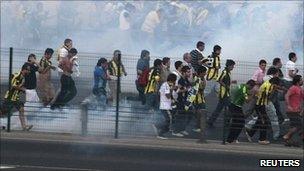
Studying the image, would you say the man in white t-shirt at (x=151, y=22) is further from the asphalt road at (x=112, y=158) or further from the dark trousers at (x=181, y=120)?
the asphalt road at (x=112, y=158)

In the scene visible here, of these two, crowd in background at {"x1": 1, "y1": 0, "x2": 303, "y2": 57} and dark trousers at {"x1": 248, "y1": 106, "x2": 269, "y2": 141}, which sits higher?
crowd in background at {"x1": 1, "y1": 0, "x2": 303, "y2": 57}

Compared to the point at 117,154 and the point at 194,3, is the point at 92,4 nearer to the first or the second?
the point at 194,3

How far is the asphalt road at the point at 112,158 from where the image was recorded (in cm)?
1366

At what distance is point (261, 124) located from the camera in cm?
1616

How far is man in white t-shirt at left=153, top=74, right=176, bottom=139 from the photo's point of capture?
53.2ft

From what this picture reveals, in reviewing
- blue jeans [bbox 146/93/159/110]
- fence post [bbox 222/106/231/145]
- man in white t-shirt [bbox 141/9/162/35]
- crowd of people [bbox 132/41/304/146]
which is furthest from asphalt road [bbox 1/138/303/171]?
man in white t-shirt [bbox 141/9/162/35]

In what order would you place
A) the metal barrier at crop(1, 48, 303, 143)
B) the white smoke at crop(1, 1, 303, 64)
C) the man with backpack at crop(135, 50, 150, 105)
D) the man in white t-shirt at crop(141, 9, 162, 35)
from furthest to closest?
the man in white t-shirt at crop(141, 9, 162, 35) < the white smoke at crop(1, 1, 303, 64) < the man with backpack at crop(135, 50, 150, 105) < the metal barrier at crop(1, 48, 303, 143)

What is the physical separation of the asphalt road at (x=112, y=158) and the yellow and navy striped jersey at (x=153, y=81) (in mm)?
2334

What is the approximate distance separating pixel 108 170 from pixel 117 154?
33.8 inches

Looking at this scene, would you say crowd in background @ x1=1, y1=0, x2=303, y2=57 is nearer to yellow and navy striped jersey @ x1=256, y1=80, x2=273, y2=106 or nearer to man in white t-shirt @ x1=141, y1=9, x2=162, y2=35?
man in white t-shirt @ x1=141, y1=9, x2=162, y2=35

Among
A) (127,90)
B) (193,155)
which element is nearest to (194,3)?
(127,90)

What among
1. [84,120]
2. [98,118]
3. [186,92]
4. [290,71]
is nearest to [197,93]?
[186,92]

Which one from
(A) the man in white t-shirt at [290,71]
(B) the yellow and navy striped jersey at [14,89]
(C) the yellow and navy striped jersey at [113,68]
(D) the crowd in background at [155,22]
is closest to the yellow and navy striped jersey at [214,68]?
(A) the man in white t-shirt at [290,71]

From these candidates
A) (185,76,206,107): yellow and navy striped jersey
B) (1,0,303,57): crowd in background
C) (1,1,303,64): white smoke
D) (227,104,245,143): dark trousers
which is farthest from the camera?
Result: (1,0,303,57): crowd in background
